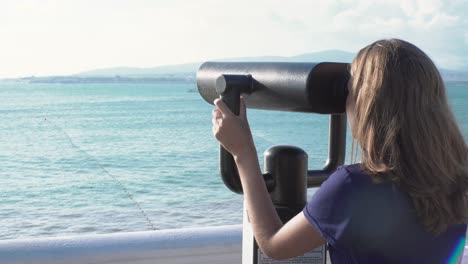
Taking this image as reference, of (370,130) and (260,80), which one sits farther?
(260,80)

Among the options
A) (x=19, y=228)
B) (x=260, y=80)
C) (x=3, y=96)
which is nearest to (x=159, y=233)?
(x=260, y=80)

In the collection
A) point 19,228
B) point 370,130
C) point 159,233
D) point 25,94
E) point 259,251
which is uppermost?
point 370,130

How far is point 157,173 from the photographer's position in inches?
867

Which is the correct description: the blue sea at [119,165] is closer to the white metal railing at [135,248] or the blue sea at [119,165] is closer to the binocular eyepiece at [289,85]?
the white metal railing at [135,248]

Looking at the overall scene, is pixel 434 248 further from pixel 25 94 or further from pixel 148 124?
pixel 25 94

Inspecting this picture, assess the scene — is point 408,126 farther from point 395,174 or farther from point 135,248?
point 135,248

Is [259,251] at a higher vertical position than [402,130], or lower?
lower

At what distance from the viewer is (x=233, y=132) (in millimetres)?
1287

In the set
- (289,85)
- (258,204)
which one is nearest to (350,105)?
(289,85)

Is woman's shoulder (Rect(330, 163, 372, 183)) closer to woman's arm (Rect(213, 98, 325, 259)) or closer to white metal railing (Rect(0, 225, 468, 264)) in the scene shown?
woman's arm (Rect(213, 98, 325, 259))

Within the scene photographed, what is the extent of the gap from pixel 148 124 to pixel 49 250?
31.3 meters

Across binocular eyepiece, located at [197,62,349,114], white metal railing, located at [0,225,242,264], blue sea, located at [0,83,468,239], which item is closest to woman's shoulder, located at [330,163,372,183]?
binocular eyepiece, located at [197,62,349,114]

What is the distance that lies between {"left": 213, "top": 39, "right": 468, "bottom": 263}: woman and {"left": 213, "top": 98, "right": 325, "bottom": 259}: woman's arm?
0.02 metres

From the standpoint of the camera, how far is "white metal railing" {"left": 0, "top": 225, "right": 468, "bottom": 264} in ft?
5.94
